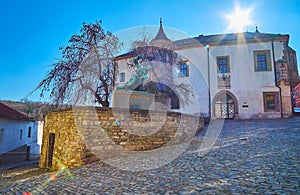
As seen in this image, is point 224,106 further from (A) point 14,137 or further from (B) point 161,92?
(A) point 14,137

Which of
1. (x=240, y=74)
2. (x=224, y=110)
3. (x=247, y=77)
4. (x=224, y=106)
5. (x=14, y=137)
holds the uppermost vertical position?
(x=240, y=74)

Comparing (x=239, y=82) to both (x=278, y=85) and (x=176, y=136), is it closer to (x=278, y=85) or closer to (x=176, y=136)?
(x=278, y=85)

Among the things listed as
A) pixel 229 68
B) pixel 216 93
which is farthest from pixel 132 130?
pixel 229 68

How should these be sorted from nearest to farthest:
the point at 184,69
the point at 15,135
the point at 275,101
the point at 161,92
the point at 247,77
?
1. the point at 161,92
2. the point at 275,101
3. the point at 247,77
4. the point at 15,135
5. the point at 184,69

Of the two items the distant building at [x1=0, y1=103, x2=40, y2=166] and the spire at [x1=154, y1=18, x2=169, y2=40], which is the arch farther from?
the distant building at [x1=0, y1=103, x2=40, y2=166]

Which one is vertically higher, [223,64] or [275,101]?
[223,64]

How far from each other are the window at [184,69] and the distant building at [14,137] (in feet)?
48.7

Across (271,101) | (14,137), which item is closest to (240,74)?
(271,101)

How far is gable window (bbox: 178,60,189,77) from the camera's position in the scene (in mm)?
18891

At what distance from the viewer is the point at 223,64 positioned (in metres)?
18.0

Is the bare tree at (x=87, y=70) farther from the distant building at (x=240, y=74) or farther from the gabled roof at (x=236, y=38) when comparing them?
the gabled roof at (x=236, y=38)

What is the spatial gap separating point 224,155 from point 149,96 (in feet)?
12.6

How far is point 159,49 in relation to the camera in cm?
1452

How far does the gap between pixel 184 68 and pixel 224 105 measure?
489 cm
